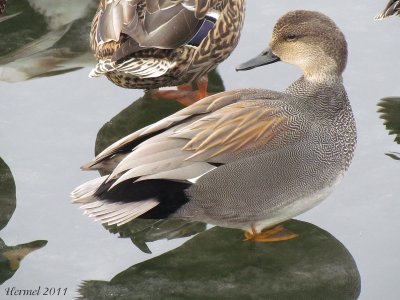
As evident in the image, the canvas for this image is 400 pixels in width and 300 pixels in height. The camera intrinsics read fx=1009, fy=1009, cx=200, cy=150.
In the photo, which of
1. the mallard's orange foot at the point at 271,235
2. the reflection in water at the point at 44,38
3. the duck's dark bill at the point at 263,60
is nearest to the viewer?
the mallard's orange foot at the point at 271,235

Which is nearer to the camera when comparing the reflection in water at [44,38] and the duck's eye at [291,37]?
the duck's eye at [291,37]

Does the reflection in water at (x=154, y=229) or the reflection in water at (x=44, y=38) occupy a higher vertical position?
the reflection in water at (x=44, y=38)

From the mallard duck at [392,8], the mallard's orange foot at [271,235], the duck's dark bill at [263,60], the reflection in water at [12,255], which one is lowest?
the mallard's orange foot at [271,235]

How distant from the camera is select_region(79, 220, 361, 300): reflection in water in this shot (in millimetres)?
4320

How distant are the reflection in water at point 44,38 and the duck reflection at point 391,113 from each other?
5.86 feet

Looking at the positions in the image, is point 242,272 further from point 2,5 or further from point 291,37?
point 2,5

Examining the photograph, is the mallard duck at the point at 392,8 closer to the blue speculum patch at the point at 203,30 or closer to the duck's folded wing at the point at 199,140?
the blue speculum patch at the point at 203,30

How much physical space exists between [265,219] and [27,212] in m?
1.16

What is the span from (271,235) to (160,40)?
1.29 meters

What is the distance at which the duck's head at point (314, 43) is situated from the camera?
4906 millimetres

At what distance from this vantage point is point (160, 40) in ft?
17.7

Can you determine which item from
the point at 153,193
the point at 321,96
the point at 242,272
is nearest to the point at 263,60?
the point at 321,96

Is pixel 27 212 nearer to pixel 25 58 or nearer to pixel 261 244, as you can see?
pixel 261 244

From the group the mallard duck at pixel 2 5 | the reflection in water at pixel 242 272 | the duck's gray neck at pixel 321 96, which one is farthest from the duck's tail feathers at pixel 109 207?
the mallard duck at pixel 2 5
